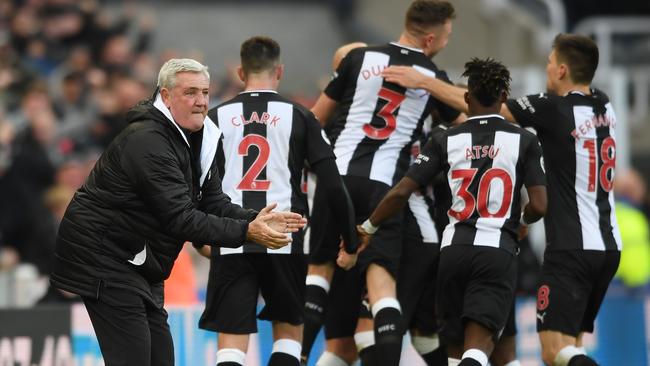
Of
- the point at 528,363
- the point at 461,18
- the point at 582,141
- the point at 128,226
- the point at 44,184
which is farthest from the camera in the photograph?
the point at 461,18

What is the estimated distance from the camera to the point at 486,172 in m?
7.98

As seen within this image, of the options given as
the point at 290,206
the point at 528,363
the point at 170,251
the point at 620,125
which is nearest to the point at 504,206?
the point at 290,206

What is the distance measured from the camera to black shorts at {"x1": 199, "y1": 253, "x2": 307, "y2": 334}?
8359 millimetres

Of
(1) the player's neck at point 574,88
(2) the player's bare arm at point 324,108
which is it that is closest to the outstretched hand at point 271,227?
(2) the player's bare arm at point 324,108

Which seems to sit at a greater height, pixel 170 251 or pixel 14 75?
pixel 14 75

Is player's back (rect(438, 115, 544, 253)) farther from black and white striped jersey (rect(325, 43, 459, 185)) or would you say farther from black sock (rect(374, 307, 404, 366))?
black and white striped jersey (rect(325, 43, 459, 185))

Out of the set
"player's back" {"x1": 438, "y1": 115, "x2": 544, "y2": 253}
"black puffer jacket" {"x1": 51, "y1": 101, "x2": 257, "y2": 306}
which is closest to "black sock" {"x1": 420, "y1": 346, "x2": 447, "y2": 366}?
"player's back" {"x1": 438, "y1": 115, "x2": 544, "y2": 253}

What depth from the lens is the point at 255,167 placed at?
841cm

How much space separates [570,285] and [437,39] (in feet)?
6.33

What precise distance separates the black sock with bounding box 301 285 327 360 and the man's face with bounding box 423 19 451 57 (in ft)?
6.10

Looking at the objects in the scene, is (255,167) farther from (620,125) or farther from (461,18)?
(461,18)

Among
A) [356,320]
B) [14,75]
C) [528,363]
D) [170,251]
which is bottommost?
[528,363]

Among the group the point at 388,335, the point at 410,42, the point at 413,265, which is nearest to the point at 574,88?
the point at 410,42

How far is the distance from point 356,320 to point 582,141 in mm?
2063
